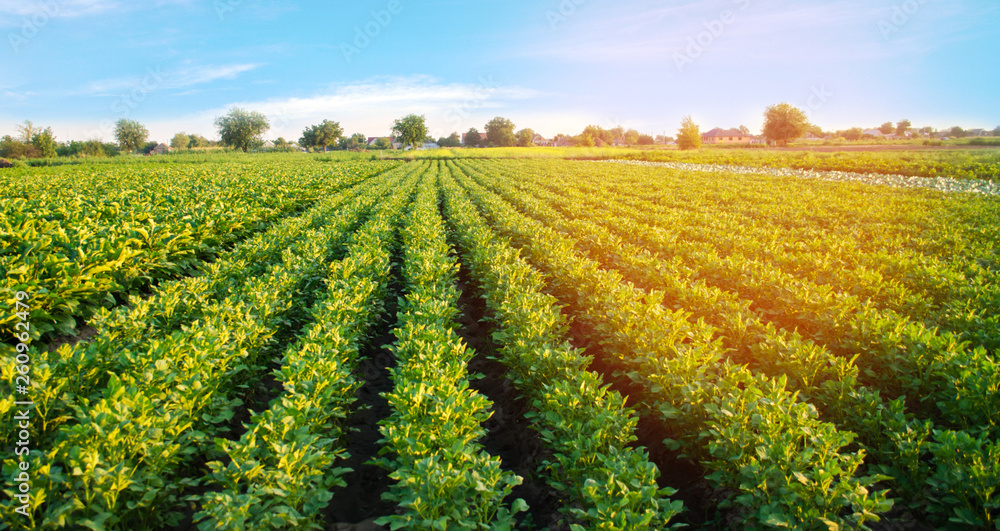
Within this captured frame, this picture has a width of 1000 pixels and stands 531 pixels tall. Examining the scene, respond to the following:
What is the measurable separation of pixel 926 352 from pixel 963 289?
9.76 feet

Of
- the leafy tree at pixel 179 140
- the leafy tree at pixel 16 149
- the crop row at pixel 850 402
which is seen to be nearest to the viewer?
the crop row at pixel 850 402

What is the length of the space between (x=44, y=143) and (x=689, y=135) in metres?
104

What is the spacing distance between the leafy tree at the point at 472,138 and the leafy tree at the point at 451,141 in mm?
2343

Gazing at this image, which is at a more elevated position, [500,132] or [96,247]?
[500,132]

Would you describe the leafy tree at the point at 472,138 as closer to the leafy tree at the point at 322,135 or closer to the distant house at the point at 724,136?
the leafy tree at the point at 322,135

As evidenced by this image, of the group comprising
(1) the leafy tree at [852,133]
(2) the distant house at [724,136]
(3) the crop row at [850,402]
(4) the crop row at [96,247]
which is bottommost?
(3) the crop row at [850,402]

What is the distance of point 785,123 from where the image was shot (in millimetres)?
74500

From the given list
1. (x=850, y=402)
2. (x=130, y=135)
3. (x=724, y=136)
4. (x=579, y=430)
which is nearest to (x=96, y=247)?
(x=579, y=430)

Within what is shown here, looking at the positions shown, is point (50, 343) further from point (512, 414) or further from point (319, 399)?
point (512, 414)

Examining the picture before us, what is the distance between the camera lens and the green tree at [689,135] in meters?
76.8

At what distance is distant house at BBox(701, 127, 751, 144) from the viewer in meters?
126

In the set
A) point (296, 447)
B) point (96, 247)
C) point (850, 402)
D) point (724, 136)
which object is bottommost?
point (850, 402)

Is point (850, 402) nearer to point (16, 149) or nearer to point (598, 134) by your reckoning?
point (16, 149)

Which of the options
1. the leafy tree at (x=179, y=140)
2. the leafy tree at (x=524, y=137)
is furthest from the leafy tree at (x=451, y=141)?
the leafy tree at (x=179, y=140)
